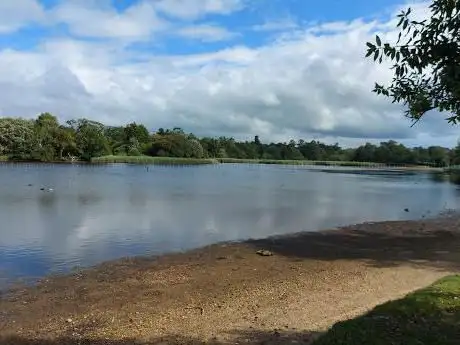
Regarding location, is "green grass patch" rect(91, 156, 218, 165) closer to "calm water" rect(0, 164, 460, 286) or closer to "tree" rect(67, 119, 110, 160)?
"tree" rect(67, 119, 110, 160)

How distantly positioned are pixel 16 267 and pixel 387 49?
16.1m

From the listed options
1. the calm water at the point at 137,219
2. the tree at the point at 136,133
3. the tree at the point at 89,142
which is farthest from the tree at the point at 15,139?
the calm water at the point at 137,219

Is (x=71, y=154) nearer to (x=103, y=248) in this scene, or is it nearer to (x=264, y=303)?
(x=103, y=248)

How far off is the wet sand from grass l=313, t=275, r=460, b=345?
991 millimetres

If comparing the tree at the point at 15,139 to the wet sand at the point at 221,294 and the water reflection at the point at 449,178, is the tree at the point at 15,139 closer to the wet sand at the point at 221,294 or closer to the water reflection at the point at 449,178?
the water reflection at the point at 449,178

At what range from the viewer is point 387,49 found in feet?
17.8

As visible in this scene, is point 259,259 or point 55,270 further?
point 259,259

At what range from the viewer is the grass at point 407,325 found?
7.29 m

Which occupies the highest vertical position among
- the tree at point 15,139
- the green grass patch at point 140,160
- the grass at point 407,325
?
the tree at point 15,139

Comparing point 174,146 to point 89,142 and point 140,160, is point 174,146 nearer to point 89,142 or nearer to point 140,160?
point 140,160

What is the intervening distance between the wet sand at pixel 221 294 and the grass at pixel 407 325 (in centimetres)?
99

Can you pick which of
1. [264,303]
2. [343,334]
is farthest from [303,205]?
[343,334]

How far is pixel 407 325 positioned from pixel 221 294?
616 centimetres

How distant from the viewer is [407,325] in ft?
26.4
